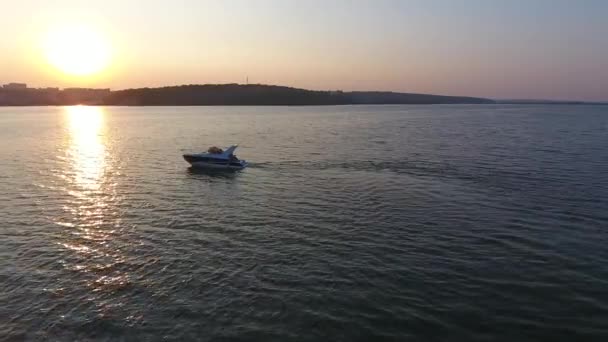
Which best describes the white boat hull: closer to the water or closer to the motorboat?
the motorboat

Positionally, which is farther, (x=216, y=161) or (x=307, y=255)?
(x=216, y=161)

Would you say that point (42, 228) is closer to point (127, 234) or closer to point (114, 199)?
point (127, 234)

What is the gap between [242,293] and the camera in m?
25.9

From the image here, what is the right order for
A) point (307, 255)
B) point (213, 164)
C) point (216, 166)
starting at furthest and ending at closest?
point (213, 164)
point (216, 166)
point (307, 255)

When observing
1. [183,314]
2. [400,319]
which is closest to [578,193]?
[400,319]

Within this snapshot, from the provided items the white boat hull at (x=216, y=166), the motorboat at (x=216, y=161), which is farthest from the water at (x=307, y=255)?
the motorboat at (x=216, y=161)

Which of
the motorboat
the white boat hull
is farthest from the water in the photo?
the motorboat

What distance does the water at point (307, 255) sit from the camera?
22828 millimetres

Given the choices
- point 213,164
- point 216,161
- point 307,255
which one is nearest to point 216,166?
point 213,164

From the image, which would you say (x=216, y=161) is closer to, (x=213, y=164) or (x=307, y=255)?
(x=213, y=164)

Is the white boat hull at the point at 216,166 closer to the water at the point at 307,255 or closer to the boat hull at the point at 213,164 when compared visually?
the boat hull at the point at 213,164

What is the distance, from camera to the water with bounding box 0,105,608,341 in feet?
74.9

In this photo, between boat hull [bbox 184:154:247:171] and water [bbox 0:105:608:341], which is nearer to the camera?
water [bbox 0:105:608:341]

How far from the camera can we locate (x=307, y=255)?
1243 inches
